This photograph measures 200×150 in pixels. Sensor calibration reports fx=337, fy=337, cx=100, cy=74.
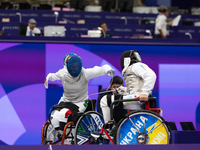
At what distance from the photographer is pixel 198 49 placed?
5.19 metres

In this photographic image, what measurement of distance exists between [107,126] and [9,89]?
215 cm

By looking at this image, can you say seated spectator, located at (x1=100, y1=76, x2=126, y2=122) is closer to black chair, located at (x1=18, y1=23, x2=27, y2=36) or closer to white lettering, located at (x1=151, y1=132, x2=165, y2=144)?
white lettering, located at (x1=151, y1=132, x2=165, y2=144)

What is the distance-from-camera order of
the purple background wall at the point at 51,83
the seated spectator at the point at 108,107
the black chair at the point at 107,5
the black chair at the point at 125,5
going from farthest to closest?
the black chair at the point at 107,5 → the black chair at the point at 125,5 → the purple background wall at the point at 51,83 → the seated spectator at the point at 108,107

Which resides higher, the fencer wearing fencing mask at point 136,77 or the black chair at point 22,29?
the black chair at point 22,29

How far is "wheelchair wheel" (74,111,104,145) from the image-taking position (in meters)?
3.48

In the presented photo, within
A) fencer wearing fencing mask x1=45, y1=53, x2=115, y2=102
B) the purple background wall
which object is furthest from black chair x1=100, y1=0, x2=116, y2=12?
fencer wearing fencing mask x1=45, y1=53, x2=115, y2=102

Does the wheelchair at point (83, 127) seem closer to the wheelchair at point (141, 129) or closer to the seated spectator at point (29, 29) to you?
the wheelchair at point (141, 129)

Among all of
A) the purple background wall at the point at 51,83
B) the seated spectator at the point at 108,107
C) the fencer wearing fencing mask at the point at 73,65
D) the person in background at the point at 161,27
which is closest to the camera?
the seated spectator at the point at 108,107

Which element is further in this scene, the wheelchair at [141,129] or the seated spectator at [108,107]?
the seated spectator at [108,107]

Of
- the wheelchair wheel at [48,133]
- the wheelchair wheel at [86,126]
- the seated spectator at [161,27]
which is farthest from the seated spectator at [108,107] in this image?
the seated spectator at [161,27]

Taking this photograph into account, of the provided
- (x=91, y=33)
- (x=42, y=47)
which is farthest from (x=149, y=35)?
(x=42, y=47)

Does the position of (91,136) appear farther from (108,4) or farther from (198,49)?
(108,4)

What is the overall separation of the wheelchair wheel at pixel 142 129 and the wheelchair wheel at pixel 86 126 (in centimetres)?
55

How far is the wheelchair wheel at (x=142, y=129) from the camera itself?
308 cm
